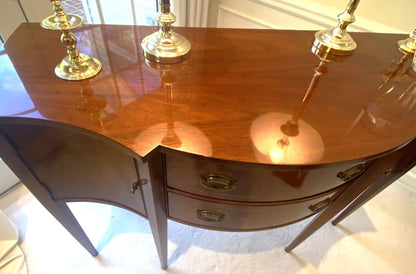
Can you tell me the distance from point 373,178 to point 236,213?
0.41 meters

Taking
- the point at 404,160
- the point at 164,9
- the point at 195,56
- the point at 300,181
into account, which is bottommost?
the point at 404,160

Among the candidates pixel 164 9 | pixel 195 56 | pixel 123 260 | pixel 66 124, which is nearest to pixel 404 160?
pixel 195 56

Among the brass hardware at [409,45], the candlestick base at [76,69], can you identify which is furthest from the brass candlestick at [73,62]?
the brass hardware at [409,45]

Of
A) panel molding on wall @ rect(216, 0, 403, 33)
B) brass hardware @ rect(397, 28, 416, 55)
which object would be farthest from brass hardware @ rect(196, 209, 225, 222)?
panel molding on wall @ rect(216, 0, 403, 33)

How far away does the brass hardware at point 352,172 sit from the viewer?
0.54 metres

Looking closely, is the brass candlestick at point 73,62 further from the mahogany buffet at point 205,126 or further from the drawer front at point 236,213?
the drawer front at point 236,213

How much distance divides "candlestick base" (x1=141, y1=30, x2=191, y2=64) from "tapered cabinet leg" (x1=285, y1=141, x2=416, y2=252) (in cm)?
58

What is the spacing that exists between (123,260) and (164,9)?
39.7 inches

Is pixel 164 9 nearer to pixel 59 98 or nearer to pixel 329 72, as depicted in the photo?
pixel 59 98

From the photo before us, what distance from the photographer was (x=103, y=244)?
1050 mm

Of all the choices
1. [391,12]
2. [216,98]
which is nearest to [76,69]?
[216,98]

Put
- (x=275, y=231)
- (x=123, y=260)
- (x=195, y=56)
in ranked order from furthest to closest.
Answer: (x=275, y=231) < (x=123, y=260) < (x=195, y=56)

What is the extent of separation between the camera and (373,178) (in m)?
0.65

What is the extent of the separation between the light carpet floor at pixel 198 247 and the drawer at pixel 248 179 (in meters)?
0.65
